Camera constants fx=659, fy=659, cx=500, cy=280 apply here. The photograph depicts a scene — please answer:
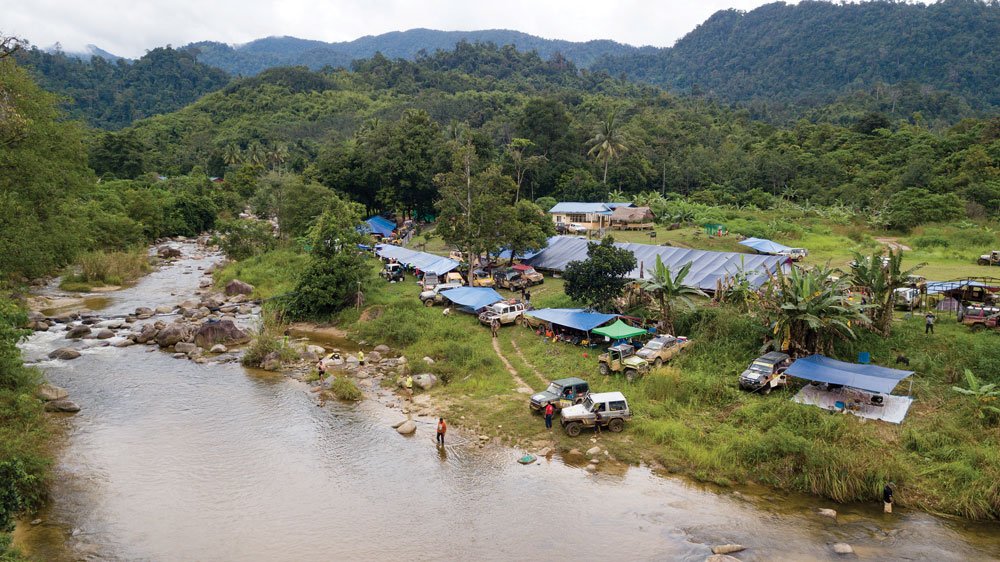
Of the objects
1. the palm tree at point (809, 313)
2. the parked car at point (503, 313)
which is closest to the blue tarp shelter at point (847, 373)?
the palm tree at point (809, 313)

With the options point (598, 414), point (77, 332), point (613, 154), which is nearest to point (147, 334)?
point (77, 332)

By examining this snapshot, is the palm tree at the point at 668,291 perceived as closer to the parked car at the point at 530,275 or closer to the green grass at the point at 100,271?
the parked car at the point at 530,275

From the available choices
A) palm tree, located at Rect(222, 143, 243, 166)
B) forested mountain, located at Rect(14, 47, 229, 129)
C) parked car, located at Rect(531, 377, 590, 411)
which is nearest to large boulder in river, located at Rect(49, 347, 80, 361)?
parked car, located at Rect(531, 377, 590, 411)

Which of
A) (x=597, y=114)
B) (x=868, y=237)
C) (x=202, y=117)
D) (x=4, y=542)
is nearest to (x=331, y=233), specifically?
(x=4, y=542)

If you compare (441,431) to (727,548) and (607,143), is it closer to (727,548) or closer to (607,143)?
(727,548)

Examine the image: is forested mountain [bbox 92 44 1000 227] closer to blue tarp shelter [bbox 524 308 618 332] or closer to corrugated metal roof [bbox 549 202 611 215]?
corrugated metal roof [bbox 549 202 611 215]
